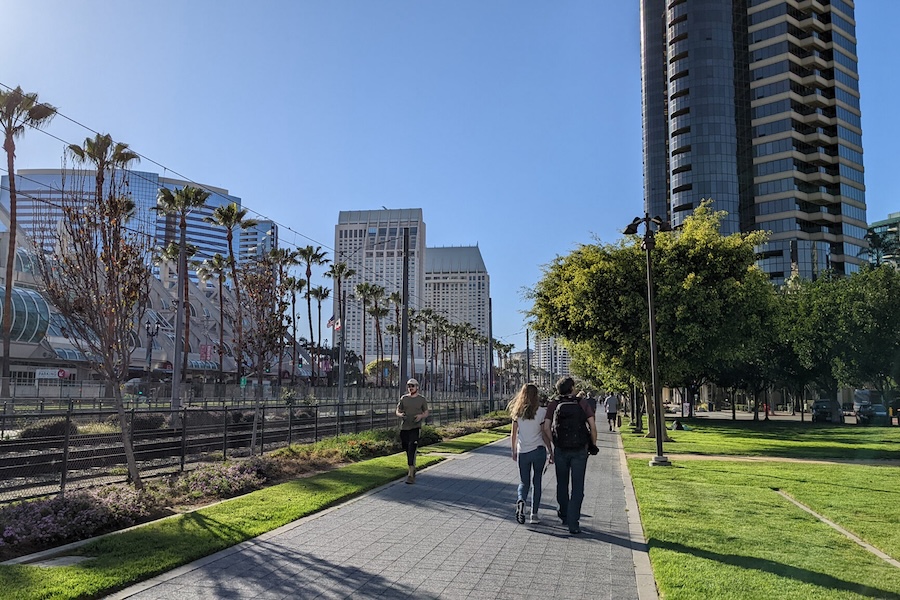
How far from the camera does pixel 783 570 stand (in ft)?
22.0

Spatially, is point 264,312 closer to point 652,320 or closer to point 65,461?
point 65,461

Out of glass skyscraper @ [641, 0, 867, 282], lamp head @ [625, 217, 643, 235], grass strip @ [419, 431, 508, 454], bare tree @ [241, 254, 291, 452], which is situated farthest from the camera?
glass skyscraper @ [641, 0, 867, 282]

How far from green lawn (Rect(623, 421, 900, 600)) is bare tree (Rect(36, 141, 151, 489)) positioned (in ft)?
26.5

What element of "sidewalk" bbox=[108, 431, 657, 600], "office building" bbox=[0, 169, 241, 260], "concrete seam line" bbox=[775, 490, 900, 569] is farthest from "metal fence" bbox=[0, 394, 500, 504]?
"concrete seam line" bbox=[775, 490, 900, 569]

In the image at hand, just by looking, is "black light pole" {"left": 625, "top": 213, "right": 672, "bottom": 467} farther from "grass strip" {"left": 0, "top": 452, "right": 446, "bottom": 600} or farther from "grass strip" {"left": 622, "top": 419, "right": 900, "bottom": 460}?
"grass strip" {"left": 0, "top": 452, "right": 446, "bottom": 600}

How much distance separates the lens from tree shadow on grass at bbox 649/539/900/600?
6.03m

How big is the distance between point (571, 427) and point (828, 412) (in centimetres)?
4832

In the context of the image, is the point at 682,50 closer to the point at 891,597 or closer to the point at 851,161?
the point at 851,161

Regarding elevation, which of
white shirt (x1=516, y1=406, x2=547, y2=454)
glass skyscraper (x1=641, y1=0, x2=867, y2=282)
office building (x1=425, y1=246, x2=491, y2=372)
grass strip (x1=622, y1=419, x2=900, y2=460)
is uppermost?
glass skyscraper (x1=641, y1=0, x2=867, y2=282)

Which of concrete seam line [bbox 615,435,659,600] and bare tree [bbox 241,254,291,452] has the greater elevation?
bare tree [bbox 241,254,291,452]

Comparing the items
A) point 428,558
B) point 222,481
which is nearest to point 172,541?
→ point 428,558

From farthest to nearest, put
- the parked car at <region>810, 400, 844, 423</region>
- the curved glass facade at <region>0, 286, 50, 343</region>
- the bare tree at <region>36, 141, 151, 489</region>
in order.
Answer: the curved glass facade at <region>0, 286, 50, 343</region> → the parked car at <region>810, 400, 844, 423</region> → the bare tree at <region>36, 141, 151, 489</region>

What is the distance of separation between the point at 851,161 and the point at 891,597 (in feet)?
351

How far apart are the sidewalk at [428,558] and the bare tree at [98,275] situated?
4.17 m
